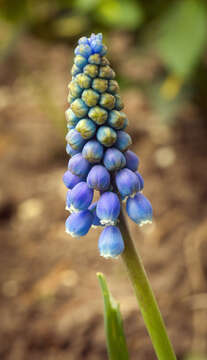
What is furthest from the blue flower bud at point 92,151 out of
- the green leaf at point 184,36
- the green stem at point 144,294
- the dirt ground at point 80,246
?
the green leaf at point 184,36

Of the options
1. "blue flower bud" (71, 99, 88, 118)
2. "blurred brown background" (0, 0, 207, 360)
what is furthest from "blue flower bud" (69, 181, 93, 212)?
"blurred brown background" (0, 0, 207, 360)

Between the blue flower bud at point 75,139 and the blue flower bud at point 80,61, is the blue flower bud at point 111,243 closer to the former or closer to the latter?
the blue flower bud at point 75,139

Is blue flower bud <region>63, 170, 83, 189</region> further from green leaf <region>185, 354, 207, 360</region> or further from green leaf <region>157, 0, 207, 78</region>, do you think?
green leaf <region>157, 0, 207, 78</region>

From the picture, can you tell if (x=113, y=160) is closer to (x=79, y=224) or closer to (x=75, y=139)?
(x=75, y=139)

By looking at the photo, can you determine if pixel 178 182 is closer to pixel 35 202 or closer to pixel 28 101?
pixel 35 202

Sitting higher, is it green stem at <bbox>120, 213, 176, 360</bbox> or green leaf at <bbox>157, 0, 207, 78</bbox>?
green leaf at <bbox>157, 0, 207, 78</bbox>

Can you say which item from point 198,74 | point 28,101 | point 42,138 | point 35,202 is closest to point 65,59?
point 28,101

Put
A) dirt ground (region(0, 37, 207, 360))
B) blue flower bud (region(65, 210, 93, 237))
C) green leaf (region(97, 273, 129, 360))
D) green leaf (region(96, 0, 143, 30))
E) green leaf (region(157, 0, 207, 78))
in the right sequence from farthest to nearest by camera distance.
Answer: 1. green leaf (region(96, 0, 143, 30))
2. green leaf (region(157, 0, 207, 78))
3. dirt ground (region(0, 37, 207, 360))
4. green leaf (region(97, 273, 129, 360))
5. blue flower bud (region(65, 210, 93, 237))
